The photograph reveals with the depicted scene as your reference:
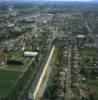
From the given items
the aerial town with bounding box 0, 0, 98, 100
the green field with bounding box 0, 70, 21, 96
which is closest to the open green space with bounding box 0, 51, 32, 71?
the aerial town with bounding box 0, 0, 98, 100

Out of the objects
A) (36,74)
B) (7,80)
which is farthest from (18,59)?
(7,80)

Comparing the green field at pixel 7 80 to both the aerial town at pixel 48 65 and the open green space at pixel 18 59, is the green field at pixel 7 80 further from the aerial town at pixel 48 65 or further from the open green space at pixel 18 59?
the open green space at pixel 18 59

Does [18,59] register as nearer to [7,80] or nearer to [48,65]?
[48,65]

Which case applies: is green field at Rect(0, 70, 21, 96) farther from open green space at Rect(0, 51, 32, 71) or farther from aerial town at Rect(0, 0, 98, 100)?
open green space at Rect(0, 51, 32, 71)

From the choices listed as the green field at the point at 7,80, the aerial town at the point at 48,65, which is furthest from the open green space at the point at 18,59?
the green field at the point at 7,80

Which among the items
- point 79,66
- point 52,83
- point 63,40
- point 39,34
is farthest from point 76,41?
point 52,83

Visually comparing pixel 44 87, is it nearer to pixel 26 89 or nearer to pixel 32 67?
pixel 26 89

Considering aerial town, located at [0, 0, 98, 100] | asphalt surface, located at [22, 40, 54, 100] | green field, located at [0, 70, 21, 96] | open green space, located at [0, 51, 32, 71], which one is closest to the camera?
asphalt surface, located at [22, 40, 54, 100]

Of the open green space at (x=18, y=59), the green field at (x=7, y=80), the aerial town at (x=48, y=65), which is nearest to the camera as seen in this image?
the aerial town at (x=48, y=65)
